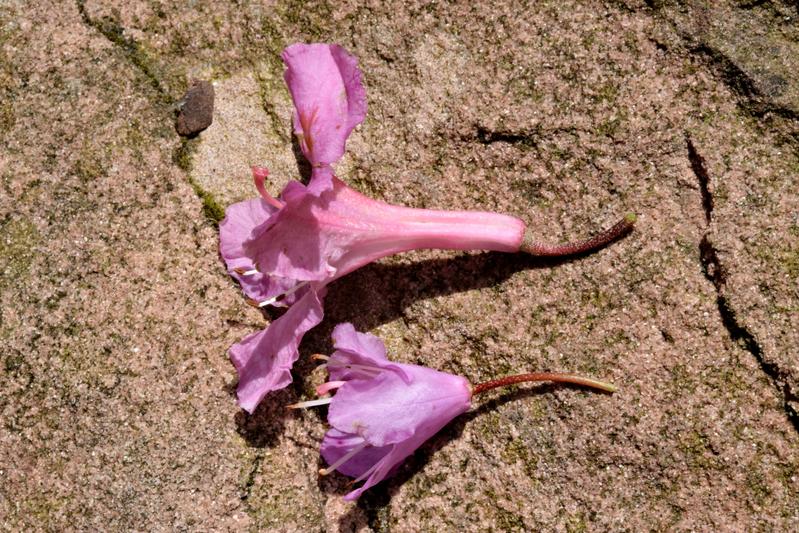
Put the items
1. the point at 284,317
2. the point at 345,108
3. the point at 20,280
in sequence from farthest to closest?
the point at 20,280 < the point at 284,317 < the point at 345,108

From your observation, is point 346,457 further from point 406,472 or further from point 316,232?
point 316,232

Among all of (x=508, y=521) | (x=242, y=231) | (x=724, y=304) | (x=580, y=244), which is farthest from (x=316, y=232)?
(x=724, y=304)

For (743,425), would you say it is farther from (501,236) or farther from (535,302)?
(501,236)

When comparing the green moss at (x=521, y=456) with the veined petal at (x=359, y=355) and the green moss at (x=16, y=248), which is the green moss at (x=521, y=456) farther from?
the green moss at (x=16, y=248)

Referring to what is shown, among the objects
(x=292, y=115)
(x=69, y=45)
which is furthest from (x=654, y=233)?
(x=69, y=45)

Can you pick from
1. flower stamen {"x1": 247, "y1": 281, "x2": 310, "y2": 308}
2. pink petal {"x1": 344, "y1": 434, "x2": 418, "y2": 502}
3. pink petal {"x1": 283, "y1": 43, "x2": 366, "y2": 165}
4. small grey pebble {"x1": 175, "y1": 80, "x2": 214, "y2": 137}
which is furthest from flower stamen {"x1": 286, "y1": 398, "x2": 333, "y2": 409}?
small grey pebble {"x1": 175, "y1": 80, "x2": 214, "y2": 137}

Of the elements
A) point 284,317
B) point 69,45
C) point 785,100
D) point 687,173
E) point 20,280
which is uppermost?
point 785,100

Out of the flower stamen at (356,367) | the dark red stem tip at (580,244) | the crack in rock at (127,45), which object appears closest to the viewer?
the flower stamen at (356,367)

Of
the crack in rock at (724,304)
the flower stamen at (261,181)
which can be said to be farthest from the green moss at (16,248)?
the crack in rock at (724,304)
